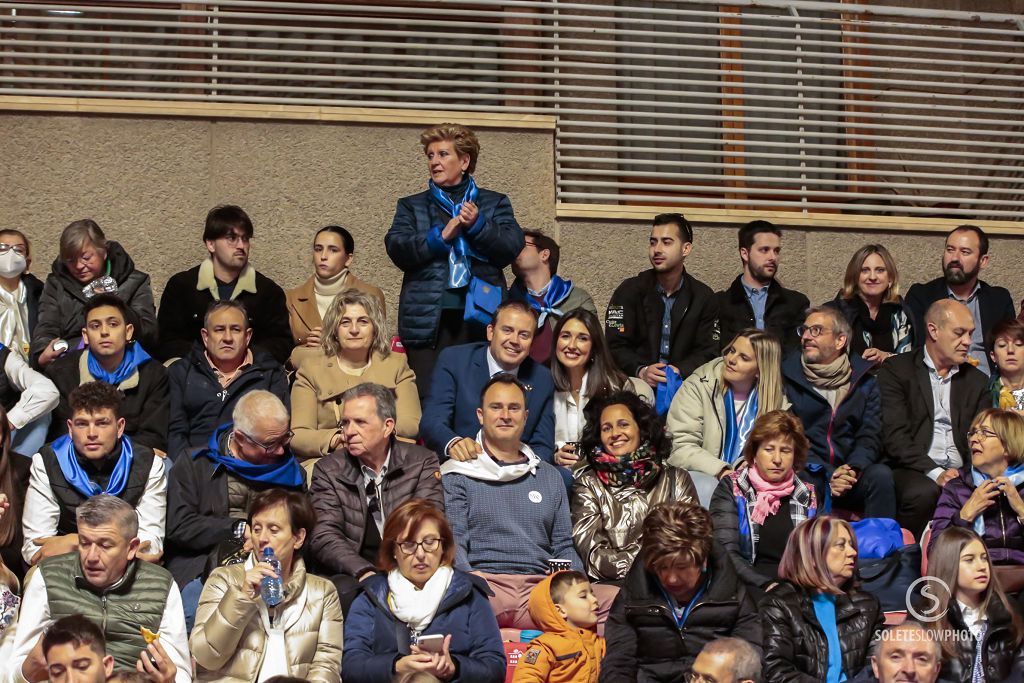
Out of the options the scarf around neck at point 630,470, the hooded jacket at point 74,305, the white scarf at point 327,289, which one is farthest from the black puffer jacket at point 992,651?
the hooded jacket at point 74,305

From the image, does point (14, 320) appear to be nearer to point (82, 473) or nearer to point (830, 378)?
point (82, 473)

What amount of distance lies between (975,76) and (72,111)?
6.56 meters

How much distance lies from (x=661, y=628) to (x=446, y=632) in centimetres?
95

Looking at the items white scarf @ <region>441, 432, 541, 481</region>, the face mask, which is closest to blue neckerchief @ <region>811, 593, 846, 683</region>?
white scarf @ <region>441, 432, 541, 481</region>

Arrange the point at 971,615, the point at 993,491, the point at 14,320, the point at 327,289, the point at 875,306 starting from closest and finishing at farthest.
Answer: the point at 971,615, the point at 993,491, the point at 14,320, the point at 327,289, the point at 875,306

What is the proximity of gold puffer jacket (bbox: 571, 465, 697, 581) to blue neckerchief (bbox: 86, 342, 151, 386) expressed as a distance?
240cm

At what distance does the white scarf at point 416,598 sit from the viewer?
771 cm

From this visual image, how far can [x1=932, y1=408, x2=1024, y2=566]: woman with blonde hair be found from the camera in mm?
8836

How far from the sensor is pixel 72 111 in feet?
40.0

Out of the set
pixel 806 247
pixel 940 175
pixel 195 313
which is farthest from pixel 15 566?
pixel 940 175

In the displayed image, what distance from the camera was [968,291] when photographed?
11.5m

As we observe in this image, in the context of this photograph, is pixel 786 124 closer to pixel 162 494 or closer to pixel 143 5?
pixel 143 5

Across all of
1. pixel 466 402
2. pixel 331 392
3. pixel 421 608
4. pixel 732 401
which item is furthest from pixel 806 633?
pixel 331 392

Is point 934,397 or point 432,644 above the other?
point 934,397
